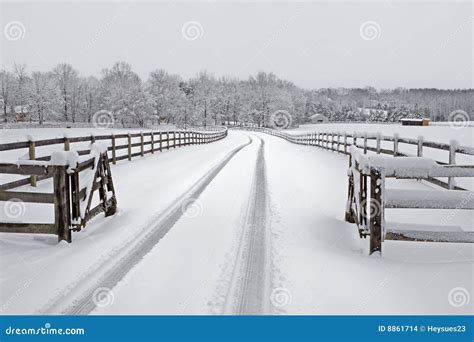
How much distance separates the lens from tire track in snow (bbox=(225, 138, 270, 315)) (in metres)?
4.04

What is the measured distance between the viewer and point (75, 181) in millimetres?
6320

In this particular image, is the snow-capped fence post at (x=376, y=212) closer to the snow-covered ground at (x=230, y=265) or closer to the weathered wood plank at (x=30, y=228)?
the snow-covered ground at (x=230, y=265)

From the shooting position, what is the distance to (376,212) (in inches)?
211

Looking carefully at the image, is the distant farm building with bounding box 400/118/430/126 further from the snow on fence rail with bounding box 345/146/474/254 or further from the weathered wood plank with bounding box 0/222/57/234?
the weathered wood plank with bounding box 0/222/57/234

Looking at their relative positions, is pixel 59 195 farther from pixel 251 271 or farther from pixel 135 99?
pixel 135 99

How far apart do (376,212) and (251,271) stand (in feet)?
5.92

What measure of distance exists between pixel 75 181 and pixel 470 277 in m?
5.45

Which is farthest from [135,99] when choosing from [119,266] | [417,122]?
[119,266]

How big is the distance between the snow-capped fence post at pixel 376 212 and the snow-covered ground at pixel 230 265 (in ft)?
0.66
